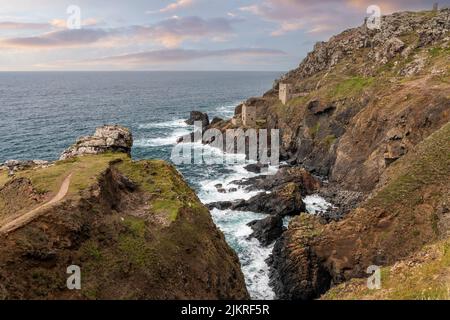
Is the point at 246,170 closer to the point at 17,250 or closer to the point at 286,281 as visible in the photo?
the point at 286,281

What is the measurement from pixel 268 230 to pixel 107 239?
26560mm

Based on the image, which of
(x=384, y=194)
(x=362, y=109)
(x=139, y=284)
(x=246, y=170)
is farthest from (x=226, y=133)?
(x=139, y=284)

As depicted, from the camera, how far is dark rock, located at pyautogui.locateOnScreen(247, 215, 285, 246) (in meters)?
47.4

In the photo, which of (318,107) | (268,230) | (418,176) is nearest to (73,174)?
(268,230)

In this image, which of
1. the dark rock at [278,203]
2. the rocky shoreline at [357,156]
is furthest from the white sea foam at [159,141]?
the dark rock at [278,203]

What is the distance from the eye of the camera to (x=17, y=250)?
21031 mm

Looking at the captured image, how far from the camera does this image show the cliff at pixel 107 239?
21422 millimetres

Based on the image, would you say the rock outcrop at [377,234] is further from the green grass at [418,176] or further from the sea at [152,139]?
the sea at [152,139]

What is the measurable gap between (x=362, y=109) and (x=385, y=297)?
58096 millimetres

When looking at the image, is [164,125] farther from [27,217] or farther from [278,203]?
[27,217]

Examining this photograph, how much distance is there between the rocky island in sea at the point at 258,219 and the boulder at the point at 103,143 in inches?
6.0

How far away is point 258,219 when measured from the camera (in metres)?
53.5

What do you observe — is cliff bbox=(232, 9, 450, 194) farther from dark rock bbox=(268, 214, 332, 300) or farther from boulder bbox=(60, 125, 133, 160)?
boulder bbox=(60, 125, 133, 160)

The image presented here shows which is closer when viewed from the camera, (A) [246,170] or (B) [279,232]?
(B) [279,232]
